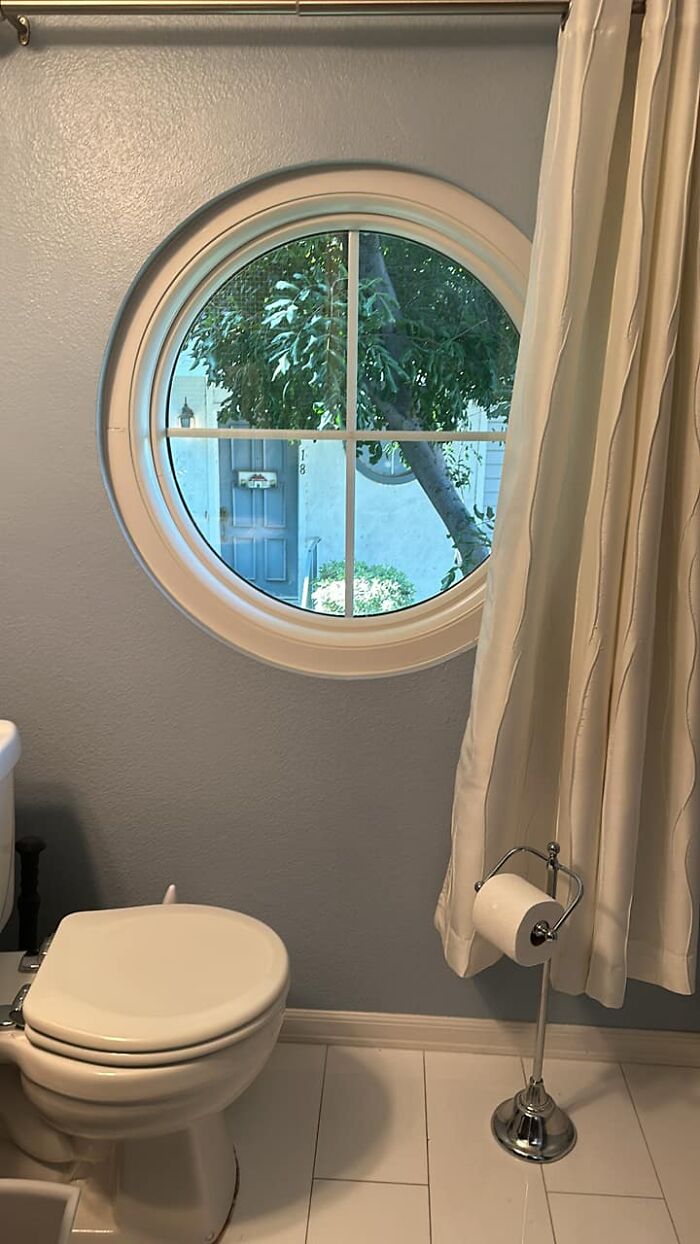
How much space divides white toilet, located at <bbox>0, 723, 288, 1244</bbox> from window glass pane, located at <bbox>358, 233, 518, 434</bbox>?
957mm

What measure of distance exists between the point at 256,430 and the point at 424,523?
38 cm

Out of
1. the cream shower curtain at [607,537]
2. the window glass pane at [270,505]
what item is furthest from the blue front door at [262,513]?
the cream shower curtain at [607,537]

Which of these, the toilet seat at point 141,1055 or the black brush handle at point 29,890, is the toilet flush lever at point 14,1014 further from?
the black brush handle at point 29,890

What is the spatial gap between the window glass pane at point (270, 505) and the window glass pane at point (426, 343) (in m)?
0.15

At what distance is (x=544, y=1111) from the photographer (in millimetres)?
1787

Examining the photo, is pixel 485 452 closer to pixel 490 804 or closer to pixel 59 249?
pixel 490 804

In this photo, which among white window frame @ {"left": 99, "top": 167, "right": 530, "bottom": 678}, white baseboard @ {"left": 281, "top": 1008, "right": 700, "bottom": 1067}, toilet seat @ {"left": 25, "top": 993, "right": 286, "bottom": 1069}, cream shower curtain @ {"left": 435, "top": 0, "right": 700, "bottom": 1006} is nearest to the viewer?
toilet seat @ {"left": 25, "top": 993, "right": 286, "bottom": 1069}

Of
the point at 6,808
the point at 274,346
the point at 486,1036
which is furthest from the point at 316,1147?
the point at 274,346

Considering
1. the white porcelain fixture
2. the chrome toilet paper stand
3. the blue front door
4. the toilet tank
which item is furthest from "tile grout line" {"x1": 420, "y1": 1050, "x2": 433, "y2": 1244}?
the blue front door

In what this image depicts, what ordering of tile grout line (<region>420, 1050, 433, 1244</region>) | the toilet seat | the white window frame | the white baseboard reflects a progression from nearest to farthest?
the toilet seat, tile grout line (<region>420, 1050, 433, 1244</region>), the white window frame, the white baseboard

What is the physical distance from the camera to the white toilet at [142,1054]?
1.37 meters

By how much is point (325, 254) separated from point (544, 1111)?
1.65 meters

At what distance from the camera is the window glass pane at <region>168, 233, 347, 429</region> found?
1875 millimetres

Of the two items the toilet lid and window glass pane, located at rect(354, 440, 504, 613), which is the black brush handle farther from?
window glass pane, located at rect(354, 440, 504, 613)
